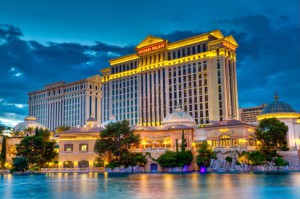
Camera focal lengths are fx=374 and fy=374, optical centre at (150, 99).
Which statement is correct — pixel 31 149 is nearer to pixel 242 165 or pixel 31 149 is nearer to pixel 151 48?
pixel 242 165

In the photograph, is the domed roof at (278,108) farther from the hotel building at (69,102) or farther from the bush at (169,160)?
the hotel building at (69,102)

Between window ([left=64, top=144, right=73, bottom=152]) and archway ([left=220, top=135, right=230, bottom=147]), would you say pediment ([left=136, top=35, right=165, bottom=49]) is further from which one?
archway ([left=220, top=135, right=230, bottom=147])

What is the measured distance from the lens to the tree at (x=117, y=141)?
81.9 m

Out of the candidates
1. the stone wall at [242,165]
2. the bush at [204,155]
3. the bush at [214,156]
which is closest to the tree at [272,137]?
the stone wall at [242,165]

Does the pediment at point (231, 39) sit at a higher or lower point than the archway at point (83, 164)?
higher

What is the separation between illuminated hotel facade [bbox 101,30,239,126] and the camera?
119688 mm

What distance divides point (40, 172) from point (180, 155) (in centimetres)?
3380

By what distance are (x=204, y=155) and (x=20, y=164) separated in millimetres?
40986

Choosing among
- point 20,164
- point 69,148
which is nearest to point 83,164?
point 69,148

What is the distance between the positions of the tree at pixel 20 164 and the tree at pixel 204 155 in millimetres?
38599

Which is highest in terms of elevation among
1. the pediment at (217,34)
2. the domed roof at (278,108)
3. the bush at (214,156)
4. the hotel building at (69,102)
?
Answer: the pediment at (217,34)

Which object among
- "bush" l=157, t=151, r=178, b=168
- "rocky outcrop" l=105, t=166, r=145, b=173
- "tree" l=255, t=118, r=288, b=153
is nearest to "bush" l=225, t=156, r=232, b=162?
"tree" l=255, t=118, r=288, b=153

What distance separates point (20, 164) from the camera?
83938mm

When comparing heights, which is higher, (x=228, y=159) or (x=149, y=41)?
(x=149, y=41)
